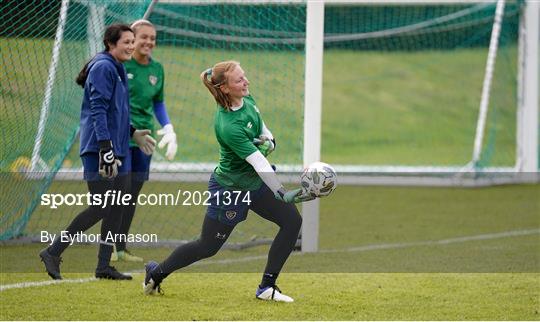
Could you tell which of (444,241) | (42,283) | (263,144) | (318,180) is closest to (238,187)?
(263,144)

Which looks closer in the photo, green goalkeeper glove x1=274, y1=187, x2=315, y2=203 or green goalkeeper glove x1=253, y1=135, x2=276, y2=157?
green goalkeeper glove x1=274, y1=187, x2=315, y2=203

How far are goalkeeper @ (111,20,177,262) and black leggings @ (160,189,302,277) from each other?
67.5 inches

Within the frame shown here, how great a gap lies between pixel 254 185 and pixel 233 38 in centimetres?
554

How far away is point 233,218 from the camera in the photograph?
700 centimetres

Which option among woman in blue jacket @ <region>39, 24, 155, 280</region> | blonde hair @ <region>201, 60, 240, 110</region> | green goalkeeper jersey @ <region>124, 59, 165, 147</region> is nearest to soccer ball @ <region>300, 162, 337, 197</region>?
blonde hair @ <region>201, 60, 240, 110</region>

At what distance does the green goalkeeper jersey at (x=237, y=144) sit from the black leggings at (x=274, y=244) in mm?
156

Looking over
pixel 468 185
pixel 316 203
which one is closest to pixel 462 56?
pixel 468 185

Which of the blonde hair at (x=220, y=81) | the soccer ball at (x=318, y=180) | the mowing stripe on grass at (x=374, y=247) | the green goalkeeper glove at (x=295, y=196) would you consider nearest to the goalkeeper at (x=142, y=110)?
the mowing stripe on grass at (x=374, y=247)

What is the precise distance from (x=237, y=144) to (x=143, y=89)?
218 cm

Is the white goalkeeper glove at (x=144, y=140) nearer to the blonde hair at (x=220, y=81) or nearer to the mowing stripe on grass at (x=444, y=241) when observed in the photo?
the blonde hair at (x=220, y=81)

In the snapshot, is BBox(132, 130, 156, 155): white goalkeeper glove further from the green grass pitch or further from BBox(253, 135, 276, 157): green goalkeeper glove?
BBox(253, 135, 276, 157): green goalkeeper glove

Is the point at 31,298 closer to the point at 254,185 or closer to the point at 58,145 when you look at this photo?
the point at 254,185

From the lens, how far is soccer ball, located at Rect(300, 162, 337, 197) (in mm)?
6590

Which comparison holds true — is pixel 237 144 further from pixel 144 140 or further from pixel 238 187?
pixel 144 140
